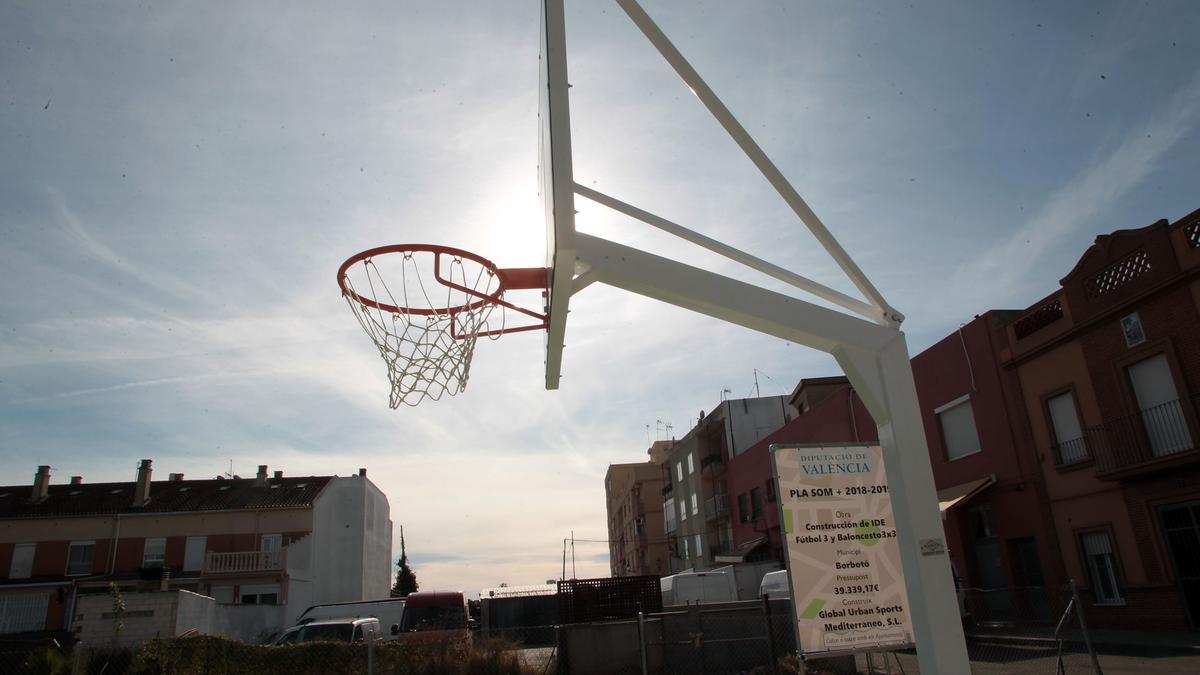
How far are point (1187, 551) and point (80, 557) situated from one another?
1754 inches

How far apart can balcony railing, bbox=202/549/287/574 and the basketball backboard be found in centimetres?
3601

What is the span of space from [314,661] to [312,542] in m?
27.5

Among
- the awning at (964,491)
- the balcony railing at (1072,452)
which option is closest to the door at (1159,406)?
the balcony railing at (1072,452)

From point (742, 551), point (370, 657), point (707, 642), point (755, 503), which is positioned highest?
point (755, 503)

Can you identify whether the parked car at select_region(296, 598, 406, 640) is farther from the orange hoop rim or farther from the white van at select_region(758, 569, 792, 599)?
the orange hoop rim

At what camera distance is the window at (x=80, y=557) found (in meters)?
37.8

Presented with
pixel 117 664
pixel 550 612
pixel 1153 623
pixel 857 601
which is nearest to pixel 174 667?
pixel 117 664

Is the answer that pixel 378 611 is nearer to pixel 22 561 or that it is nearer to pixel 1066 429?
pixel 1066 429

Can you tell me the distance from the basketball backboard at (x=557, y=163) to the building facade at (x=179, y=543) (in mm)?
35241


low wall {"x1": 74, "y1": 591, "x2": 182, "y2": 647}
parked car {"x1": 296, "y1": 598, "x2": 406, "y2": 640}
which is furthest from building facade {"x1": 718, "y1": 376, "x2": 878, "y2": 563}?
low wall {"x1": 74, "y1": 591, "x2": 182, "y2": 647}

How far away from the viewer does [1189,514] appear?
595 inches

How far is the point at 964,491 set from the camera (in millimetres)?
20422

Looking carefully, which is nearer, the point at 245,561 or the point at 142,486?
the point at 245,561

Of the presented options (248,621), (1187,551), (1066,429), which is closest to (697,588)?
(1066,429)
